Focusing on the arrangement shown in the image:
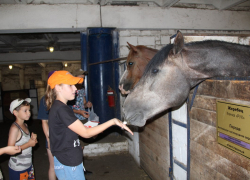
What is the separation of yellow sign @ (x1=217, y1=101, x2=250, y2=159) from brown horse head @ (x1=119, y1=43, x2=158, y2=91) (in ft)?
6.31

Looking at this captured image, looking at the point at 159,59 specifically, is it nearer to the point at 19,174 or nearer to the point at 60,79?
the point at 60,79

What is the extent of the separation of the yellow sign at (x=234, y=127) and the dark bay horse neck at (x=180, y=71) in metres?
0.37

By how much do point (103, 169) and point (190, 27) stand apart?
489 centimetres

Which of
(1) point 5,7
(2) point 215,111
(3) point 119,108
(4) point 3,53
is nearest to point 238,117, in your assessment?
(2) point 215,111

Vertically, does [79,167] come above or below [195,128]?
below

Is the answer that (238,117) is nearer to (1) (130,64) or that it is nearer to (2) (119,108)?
(1) (130,64)

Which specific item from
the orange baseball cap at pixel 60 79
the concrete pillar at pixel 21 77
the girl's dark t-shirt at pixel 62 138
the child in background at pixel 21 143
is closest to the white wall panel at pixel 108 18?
the child in background at pixel 21 143

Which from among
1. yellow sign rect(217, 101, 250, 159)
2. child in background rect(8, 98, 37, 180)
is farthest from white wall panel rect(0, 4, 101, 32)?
yellow sign rect(217, 101, 250, 159)

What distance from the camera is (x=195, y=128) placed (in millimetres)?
1812

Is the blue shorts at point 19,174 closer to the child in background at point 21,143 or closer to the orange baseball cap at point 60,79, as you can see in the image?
the child in background at point 21,143

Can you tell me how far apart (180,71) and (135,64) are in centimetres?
165

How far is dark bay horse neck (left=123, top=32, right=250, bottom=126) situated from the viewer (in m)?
1.66

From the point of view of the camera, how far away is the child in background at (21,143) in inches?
95.1

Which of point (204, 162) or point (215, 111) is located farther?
point (204, 162)
